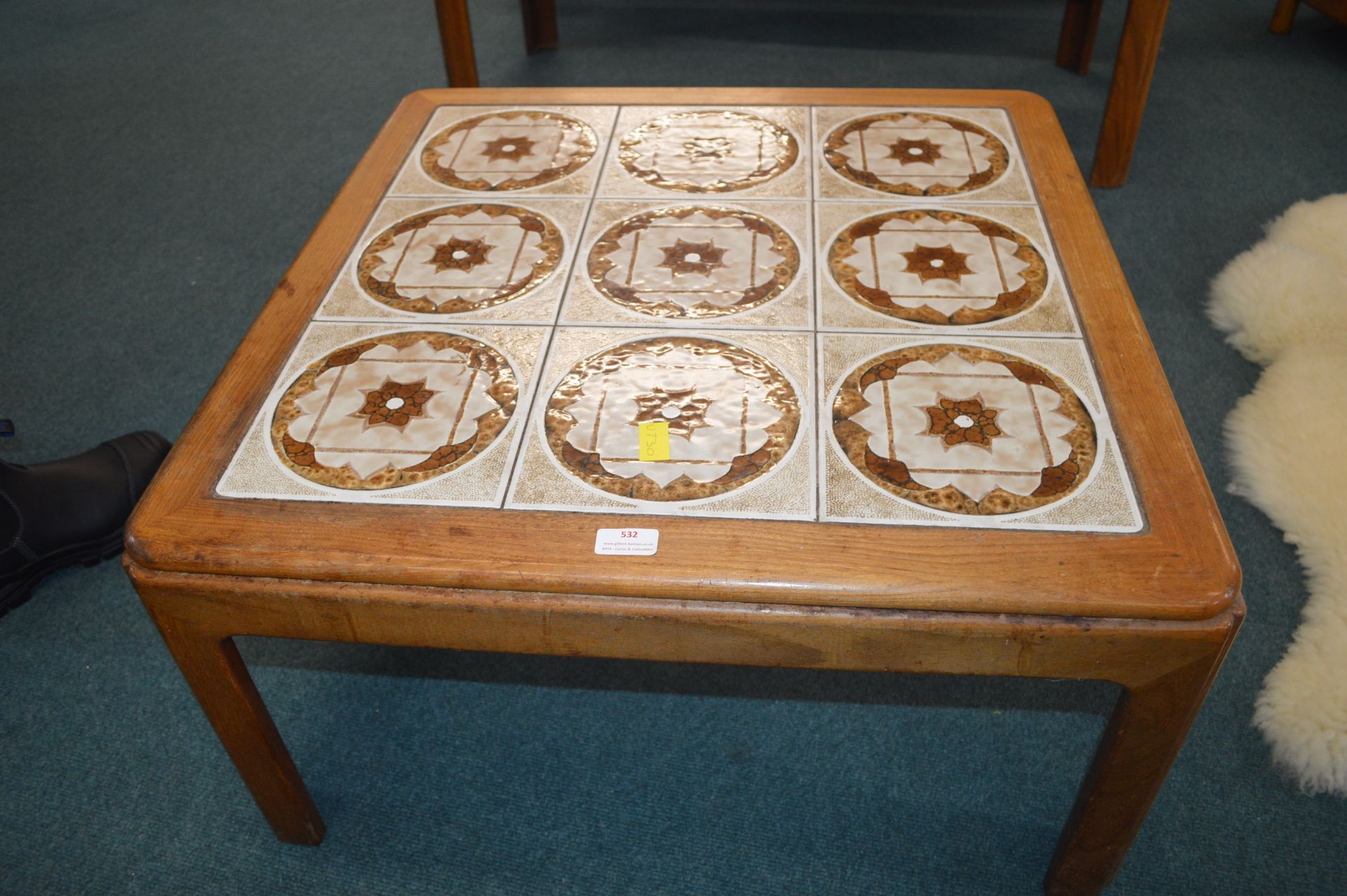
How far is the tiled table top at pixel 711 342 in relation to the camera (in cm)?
83

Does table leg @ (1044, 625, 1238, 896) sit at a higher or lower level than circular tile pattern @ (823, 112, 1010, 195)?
lower

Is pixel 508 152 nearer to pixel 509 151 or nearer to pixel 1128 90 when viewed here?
pixel 509 151

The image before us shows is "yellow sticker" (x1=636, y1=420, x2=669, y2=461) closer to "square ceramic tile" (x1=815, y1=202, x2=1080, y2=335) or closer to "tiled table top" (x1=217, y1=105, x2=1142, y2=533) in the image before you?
"tiled table top" (x1=217, y1=105, x2=1142, y2=533)

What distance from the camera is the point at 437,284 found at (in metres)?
1.07

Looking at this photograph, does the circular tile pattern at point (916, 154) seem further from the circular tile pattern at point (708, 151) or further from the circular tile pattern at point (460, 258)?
the circular tile pattern at point (460, 258)

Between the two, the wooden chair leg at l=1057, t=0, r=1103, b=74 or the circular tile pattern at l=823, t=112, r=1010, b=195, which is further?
the wooden chair leg at l=1057, t=0, r=1103, b=74

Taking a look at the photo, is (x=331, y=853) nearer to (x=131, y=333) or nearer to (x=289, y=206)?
(x=131, y=333)

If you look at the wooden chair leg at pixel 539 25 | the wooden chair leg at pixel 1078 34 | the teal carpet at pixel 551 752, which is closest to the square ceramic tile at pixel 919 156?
the teal carpet at pixel 551 752

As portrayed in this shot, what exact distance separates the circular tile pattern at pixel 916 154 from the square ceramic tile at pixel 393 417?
0.49 meters

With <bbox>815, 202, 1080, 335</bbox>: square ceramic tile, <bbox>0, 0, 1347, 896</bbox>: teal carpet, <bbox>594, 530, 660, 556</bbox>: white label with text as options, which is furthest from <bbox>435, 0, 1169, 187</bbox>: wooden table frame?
<bbox>594, 530, 660, 556</bbox>: white label with text

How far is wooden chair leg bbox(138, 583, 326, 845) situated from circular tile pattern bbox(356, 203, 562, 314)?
0.38 m

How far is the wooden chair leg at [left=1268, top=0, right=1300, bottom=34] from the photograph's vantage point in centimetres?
266

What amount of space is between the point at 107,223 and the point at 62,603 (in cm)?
110

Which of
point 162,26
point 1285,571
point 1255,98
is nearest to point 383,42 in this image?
point 162,26
